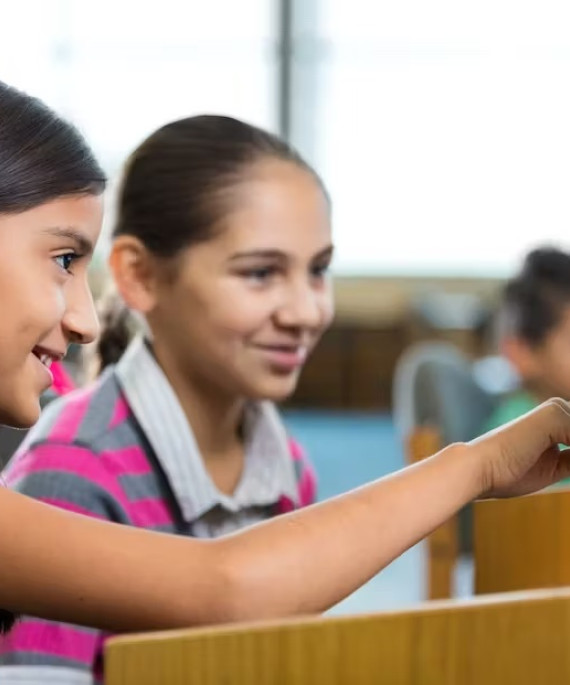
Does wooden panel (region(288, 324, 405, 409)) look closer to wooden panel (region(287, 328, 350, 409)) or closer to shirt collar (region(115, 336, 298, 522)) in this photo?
wooden panel (region(287, 328, 350, 409))

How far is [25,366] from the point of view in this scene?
2.85ft

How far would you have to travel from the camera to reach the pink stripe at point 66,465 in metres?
1.16

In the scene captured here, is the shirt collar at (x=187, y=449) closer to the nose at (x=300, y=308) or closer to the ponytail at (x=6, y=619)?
the nose at (x=300, y=308)

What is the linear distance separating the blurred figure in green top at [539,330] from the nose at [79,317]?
1.51m

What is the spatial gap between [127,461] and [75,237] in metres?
0.40

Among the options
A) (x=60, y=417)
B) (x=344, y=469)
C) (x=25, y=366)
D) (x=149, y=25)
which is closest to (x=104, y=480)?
(x=60, y=417)

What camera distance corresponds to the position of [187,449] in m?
1.27

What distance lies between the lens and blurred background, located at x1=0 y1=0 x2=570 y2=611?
5.82 meters

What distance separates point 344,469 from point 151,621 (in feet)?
12.6

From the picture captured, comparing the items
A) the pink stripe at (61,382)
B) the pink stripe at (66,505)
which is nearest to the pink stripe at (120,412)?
the pink stripe at (66,505)

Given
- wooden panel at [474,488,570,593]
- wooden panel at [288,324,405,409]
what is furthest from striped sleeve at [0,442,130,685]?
wooden panel at [288,324,405,409]

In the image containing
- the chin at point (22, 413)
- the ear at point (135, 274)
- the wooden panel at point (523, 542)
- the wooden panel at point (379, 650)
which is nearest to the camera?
the wooden panel at point (379, 650)

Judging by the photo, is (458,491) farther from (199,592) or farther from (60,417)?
(60,417)

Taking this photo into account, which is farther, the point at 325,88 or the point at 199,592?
the point at 325,88
